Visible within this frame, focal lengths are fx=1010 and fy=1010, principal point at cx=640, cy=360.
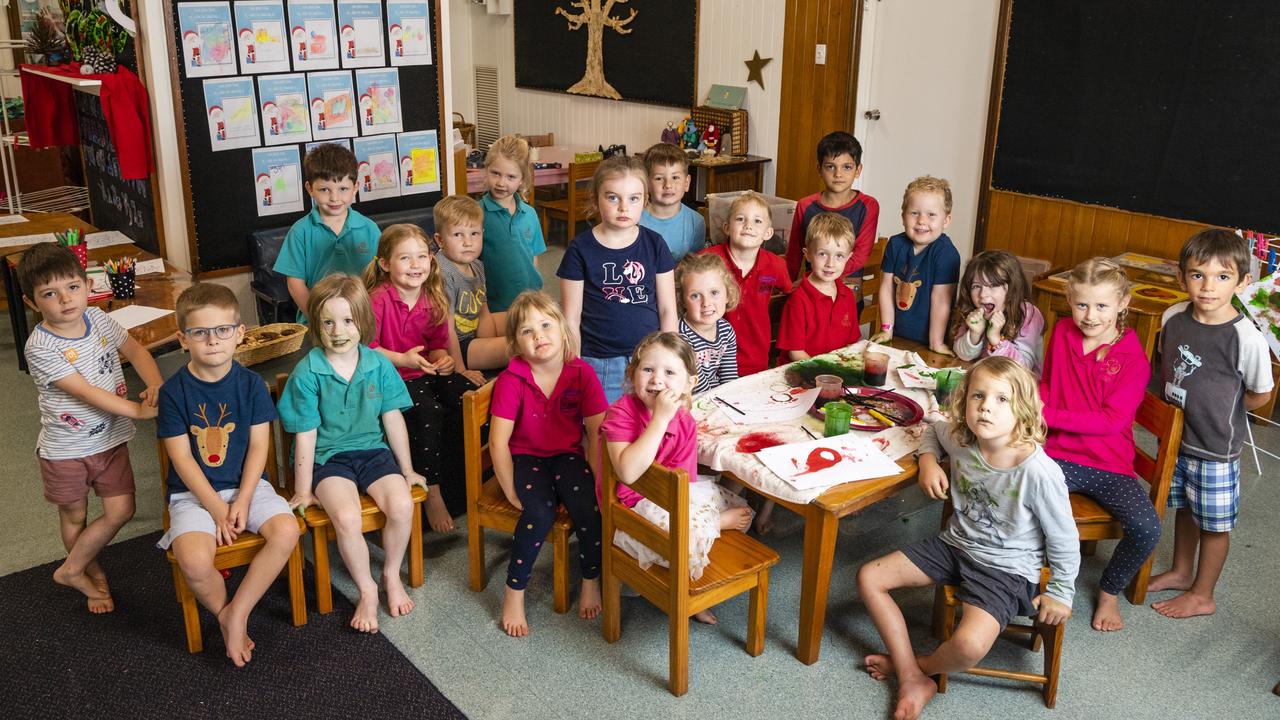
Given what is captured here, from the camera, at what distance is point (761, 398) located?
3029mm

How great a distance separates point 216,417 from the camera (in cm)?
277

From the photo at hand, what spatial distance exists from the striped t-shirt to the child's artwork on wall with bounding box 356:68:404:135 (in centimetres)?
224

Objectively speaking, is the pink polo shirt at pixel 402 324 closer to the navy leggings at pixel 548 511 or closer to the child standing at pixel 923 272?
the navy leggings at pixel 548 511

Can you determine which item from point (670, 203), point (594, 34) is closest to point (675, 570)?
point (670, 203)

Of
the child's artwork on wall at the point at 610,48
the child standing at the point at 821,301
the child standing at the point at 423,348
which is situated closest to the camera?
the child standing at the point at 423,348

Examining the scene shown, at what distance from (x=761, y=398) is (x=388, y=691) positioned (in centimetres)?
133

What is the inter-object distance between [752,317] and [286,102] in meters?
2.49

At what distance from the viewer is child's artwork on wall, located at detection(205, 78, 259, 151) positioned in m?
4.48

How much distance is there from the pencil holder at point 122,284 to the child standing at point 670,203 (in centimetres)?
206

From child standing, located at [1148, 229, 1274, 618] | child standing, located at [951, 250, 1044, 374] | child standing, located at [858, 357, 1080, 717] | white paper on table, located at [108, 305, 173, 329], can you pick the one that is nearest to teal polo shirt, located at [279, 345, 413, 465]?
white paper on table, located at [108, 305, 173, 329]

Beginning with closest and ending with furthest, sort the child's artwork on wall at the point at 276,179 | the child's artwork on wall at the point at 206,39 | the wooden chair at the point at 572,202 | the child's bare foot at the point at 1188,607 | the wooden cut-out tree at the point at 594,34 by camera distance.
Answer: the child's bare foot at the point at 1188,607, the child's artwork on wall at the point at 206,39, the child's artwork on wall at the point at 276,179, the wooden chair at the point at 572,202, the wooden cut-out tree at the point at 594,34

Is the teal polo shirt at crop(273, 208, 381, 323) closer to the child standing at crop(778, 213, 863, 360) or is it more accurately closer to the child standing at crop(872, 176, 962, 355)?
the child standing at crop(778, 213, 863, 360)

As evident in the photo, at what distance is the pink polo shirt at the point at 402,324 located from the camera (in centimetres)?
343

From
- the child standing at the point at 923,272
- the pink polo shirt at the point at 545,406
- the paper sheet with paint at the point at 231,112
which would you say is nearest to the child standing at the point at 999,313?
the child standing at the point at 923,272
